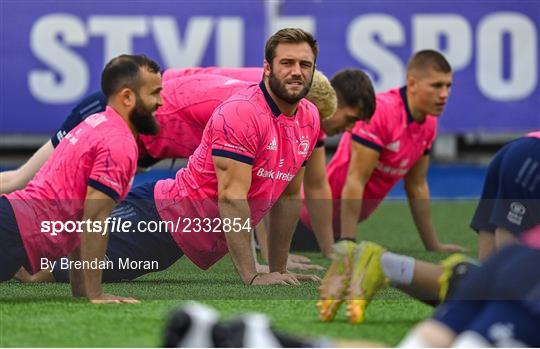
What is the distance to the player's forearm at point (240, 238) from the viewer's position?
6137 mm

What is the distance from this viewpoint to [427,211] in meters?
8.79

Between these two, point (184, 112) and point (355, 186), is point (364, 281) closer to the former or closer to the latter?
point (184, 112)

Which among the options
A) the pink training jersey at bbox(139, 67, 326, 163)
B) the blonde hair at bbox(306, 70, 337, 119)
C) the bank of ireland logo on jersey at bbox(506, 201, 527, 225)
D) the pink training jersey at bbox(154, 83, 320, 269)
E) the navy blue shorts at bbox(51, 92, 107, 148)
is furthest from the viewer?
the navy blue shorts at bbox(51, 92, 107, 148)

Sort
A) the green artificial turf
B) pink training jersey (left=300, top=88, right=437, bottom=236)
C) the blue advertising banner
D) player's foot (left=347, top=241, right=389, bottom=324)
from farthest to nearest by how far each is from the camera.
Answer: the blue advertising banner
pink training jersey (left=300, top=88, right=437, bottom=236)
player's foot (left=347, top=241, right=389, bottom=324)
the green artificial turf

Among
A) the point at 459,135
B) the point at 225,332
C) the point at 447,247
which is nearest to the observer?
the point at 225,332

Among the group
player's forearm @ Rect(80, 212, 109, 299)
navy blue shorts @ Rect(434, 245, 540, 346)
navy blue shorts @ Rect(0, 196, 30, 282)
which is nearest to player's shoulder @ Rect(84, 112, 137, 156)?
player's forearm @ Rect(80, 212, 109, 299)

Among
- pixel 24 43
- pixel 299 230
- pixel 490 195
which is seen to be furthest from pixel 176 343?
pixel 24 43

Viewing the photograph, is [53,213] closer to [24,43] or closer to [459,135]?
[24,43]

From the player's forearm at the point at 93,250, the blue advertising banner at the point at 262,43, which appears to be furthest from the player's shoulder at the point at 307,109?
the blue advertising banner at the point at 262,43

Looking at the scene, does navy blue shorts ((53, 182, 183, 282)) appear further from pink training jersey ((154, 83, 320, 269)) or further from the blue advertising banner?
the blue advertising banner

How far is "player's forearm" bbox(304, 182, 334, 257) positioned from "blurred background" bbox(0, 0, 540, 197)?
412 cm

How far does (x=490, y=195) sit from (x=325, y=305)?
46.5 inches

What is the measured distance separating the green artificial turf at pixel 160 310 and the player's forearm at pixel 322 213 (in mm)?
926

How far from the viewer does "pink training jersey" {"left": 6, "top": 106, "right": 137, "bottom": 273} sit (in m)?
5.46
